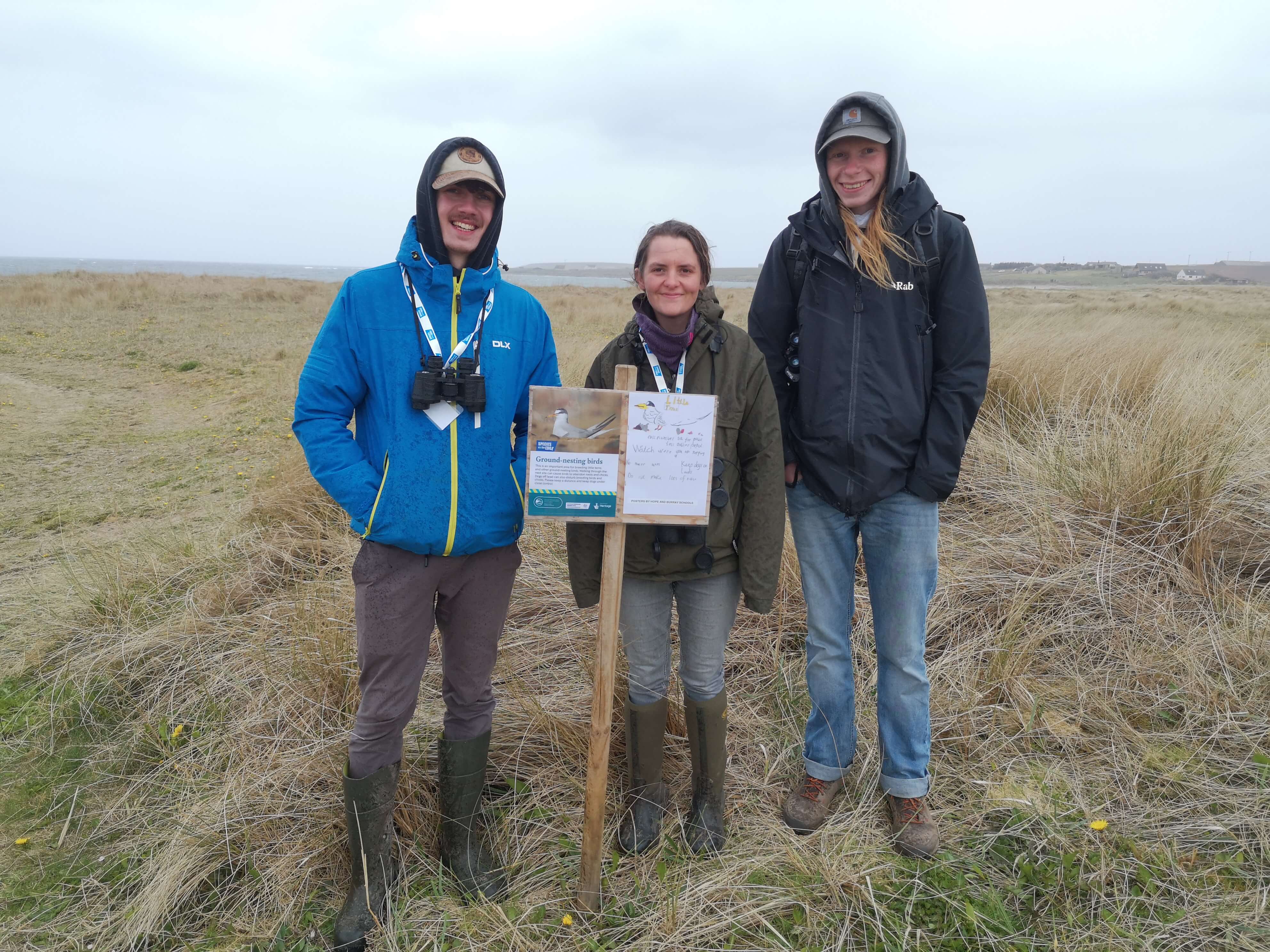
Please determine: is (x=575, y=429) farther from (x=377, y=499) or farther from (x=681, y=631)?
(x=681, y=631)

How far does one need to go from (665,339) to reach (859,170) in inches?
35.7

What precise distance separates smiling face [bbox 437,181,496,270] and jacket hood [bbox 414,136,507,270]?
2 centimetres

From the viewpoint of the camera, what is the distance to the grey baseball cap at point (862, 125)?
2422 mm

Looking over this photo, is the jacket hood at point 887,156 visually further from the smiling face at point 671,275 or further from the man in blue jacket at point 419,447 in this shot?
the man in blue jacket at point 419,447

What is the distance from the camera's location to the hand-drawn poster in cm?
224

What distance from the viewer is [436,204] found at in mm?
2320

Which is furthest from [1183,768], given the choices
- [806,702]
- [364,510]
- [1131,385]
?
[1131,385]

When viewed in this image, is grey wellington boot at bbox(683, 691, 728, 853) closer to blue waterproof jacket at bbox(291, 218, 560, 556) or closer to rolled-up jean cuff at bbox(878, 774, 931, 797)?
rolled-up jean cuff at bbox(878, 774, 931, 797)

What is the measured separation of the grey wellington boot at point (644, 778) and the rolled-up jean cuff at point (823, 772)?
1.91 ft

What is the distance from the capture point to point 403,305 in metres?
2.30

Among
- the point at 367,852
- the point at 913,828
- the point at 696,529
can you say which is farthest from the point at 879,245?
the point at 367,852

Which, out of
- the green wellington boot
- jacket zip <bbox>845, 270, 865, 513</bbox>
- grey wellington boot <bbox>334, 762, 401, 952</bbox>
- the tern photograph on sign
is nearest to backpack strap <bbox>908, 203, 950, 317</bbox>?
jacket zip <bbox>845, 270, 865, 513</bbox>

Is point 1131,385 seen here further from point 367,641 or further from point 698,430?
point 367,641

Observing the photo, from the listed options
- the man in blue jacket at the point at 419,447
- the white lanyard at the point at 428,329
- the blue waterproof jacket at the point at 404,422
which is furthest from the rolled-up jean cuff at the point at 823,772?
the white lanyard at the point at 428,329
